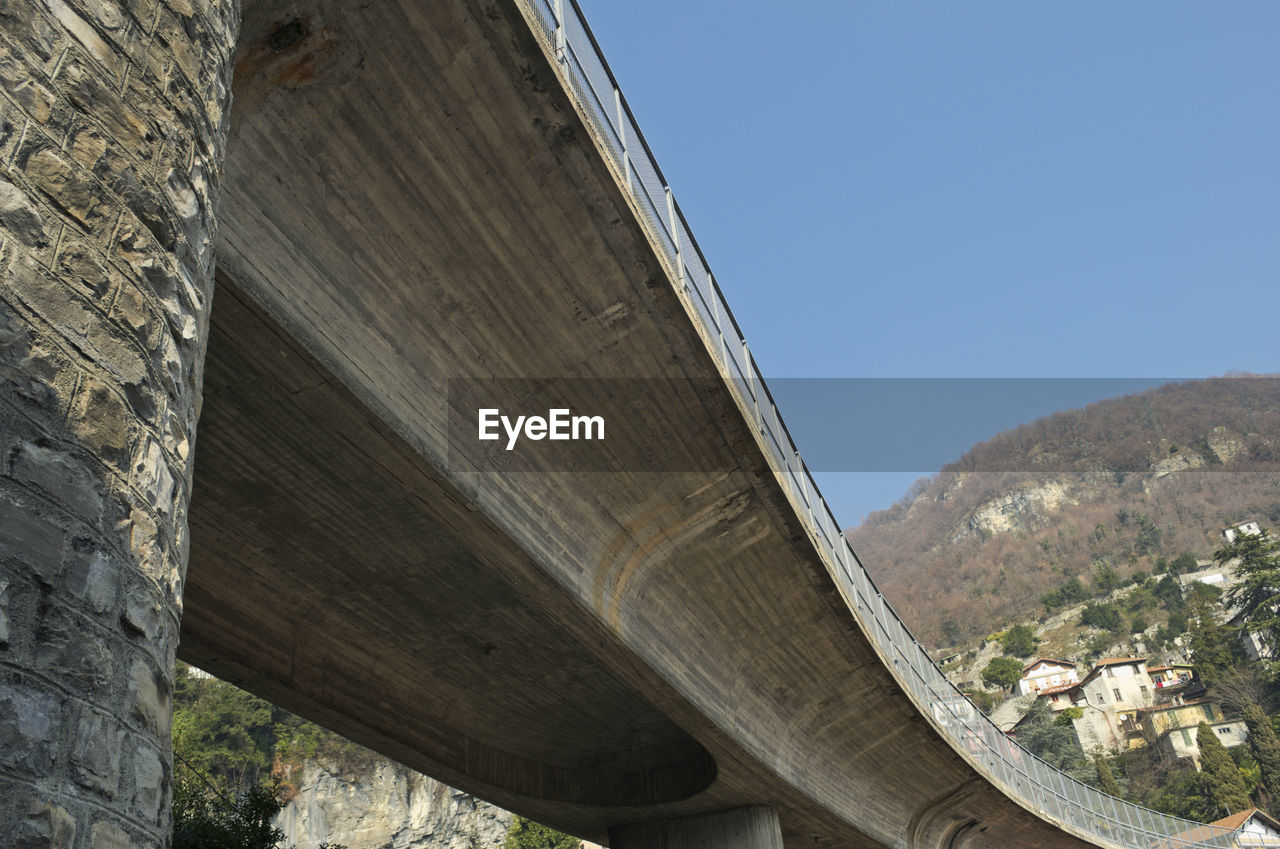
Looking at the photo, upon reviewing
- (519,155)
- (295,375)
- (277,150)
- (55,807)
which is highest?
(519,155)

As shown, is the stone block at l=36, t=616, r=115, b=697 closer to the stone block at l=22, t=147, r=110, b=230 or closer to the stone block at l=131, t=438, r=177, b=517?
the stone block at l=131, t=438, r=177, b=517

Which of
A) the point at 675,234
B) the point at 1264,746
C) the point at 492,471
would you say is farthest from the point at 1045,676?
the point at 492,471

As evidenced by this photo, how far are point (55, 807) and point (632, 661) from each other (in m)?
→ 9.77

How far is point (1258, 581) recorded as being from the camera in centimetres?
9225

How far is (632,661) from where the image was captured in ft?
38.7

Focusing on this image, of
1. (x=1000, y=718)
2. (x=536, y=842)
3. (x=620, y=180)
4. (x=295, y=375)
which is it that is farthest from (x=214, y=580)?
(x=1000, y=718)

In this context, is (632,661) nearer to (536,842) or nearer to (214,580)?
(214,580)

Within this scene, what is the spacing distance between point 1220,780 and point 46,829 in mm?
92780

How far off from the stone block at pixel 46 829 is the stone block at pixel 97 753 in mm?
115

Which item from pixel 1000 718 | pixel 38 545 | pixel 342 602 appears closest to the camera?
pixel 38 545

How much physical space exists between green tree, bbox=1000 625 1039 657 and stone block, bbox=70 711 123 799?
478 ft

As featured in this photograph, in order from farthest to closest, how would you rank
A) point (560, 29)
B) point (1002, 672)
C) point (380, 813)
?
point (1002, 672)
point (380, 813)
point (560, 29)

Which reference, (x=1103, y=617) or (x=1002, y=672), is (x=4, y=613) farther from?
(x=1103, y=617)

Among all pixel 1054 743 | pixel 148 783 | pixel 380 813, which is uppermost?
pixel 1054 743
